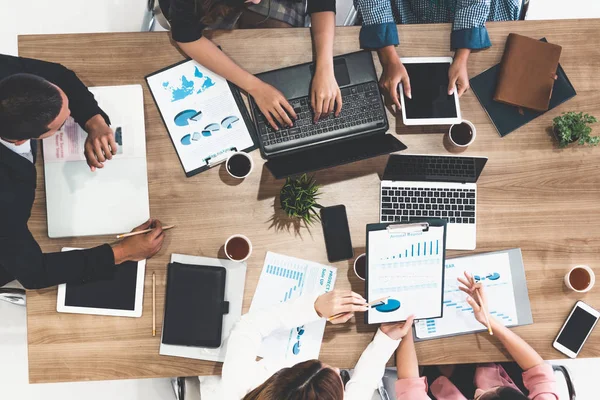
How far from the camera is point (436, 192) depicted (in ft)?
4.89

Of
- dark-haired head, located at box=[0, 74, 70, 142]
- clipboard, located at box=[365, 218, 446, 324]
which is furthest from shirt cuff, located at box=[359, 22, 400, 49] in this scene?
dark-haired head, located at box=[0, 74, 70, 142]

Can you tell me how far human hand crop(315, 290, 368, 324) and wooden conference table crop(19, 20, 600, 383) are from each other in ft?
0.29

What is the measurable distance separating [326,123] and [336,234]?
0.34 m

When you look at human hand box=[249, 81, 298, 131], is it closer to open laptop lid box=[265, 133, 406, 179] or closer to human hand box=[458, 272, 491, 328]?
open laptop lid box=[265, 133, 406, 179]

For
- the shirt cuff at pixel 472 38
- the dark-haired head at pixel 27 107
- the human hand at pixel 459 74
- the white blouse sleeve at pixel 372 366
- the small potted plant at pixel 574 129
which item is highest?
the dark-haired head at pixel 27 107


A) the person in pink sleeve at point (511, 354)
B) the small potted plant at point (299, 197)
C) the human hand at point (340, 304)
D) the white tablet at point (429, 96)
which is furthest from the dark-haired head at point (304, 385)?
the white tablet at point (429, 96)

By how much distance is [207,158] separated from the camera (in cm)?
147

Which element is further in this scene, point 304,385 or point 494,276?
point 494,276

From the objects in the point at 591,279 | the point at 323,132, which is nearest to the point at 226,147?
the point at 323,132

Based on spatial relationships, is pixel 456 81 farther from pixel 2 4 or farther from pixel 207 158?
pixel 2 4

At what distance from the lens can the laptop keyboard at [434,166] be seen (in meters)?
1.49

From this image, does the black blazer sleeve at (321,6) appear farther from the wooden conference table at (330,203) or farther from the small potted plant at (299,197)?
the small potted plant at (299,197)

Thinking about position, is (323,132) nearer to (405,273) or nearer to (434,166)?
(434,166)

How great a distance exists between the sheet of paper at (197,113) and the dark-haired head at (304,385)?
669mm
